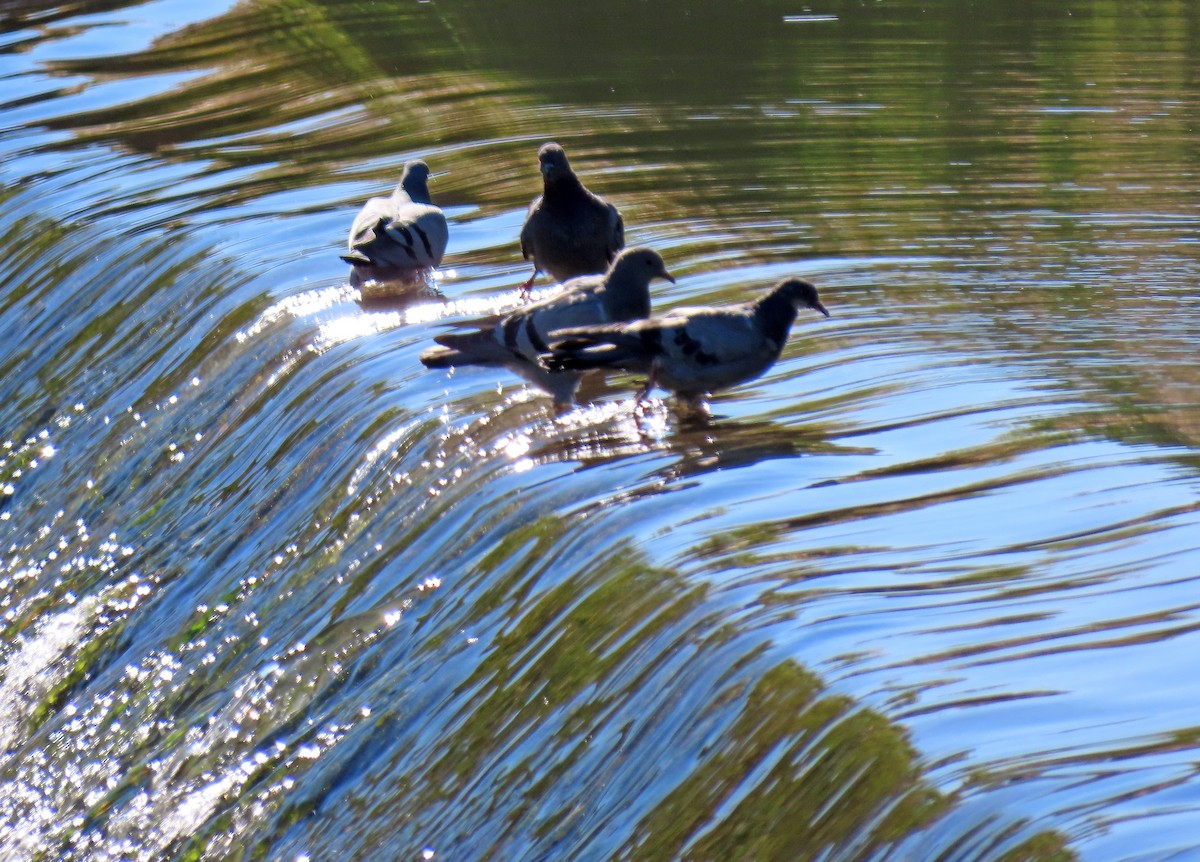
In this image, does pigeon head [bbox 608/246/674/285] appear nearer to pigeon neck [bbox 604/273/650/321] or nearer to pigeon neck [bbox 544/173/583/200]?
pigeon neck [bbox 604/273/650/321]

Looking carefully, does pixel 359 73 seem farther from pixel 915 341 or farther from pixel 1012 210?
pixel 915 341

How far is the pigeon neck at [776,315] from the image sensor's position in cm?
580

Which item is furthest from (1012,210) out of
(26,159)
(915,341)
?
(26,159)

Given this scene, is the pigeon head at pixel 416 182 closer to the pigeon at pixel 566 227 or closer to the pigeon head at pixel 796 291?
the pigeon at pixel 566 227

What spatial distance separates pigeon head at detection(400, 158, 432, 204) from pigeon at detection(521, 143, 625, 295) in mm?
1139

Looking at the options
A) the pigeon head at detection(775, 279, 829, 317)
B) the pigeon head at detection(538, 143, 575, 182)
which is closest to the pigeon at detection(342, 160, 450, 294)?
the pigeon head at detection(538, 143, 575, 182)

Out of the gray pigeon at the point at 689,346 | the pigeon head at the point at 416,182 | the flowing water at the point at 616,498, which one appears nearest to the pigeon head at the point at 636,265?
the flowing water at the point at 616,498

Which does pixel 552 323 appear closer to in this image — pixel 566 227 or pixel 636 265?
pixel 636 265

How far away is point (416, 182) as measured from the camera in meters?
8.91

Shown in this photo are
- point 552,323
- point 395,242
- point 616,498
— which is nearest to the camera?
point 616,498

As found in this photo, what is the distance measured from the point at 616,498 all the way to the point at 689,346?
85 cm

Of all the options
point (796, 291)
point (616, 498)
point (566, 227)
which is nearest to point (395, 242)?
point (566, 227)

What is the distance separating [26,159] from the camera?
37.2ft

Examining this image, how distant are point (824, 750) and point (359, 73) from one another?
391 inches
